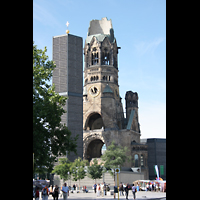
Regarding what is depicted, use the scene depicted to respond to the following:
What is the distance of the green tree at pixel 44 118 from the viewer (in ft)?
90.4

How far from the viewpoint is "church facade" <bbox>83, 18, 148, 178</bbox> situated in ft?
261

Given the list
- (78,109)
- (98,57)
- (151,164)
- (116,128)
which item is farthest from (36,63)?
(151,164)

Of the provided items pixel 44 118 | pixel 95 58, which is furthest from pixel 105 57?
pixel 44 118

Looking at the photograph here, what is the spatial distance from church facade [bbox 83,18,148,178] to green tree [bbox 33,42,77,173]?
47664mm

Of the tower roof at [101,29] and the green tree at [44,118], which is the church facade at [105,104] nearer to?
the tower roof at [101,29]

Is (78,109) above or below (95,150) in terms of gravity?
above

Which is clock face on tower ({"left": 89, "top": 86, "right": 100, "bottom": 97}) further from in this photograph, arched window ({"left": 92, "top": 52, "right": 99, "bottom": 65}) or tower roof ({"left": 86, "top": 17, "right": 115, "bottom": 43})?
tower roof ({"left": 86, "top": 17, "right": 115, "bottom": 43})

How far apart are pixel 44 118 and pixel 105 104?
2094 inches

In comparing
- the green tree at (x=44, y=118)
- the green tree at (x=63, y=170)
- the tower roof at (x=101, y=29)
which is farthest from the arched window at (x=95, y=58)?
the green tree at (x=44, y=118)

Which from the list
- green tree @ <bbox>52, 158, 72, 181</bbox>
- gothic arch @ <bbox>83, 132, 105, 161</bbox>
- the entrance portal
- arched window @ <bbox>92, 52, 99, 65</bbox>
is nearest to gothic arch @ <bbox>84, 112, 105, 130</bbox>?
the entrance portal
